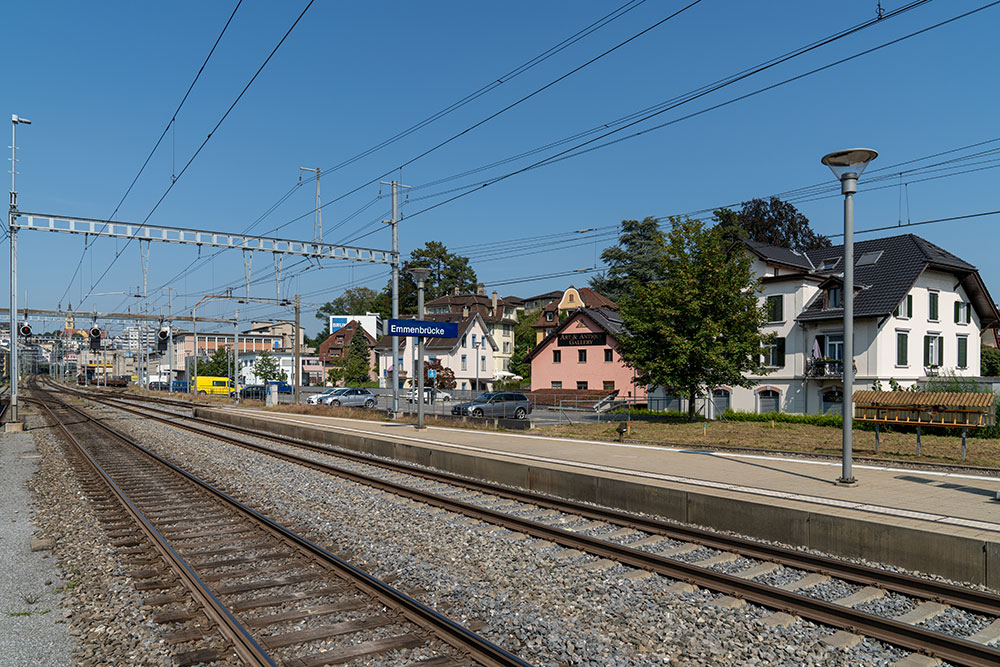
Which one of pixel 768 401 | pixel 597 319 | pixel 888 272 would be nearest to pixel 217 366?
pixel 597 319

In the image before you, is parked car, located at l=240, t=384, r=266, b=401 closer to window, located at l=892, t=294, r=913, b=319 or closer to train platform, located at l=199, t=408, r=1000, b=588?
train platform, located at l=199, t=408, r=1000, b=588

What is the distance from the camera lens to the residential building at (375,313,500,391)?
77.4 metres

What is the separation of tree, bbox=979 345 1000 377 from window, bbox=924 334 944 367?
467 inches

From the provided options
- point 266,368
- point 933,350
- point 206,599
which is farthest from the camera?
point 266,368

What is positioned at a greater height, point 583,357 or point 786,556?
point 583,357

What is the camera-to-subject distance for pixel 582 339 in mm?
59844

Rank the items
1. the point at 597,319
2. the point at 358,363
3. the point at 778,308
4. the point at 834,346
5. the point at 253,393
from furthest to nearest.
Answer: the point at 358,363, the point at 253,393, the point at 597,319, the point at 778,308, the point at 834,346

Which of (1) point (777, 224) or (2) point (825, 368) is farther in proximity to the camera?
(1) point (777, 224)

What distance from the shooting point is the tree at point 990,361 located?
4881cm

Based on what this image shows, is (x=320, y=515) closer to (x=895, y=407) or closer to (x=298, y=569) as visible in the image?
(x=298, y=569)

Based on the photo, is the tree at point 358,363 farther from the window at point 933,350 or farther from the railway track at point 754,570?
the railway track at point 754,570

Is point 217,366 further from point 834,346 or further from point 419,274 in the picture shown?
point 834,346

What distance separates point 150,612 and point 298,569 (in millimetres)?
1738

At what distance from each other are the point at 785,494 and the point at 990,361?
48.9 meters
